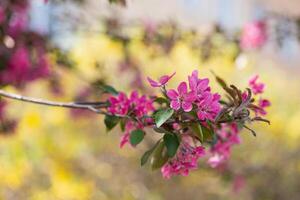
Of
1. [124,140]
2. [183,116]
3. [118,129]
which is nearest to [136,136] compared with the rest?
[124,140]

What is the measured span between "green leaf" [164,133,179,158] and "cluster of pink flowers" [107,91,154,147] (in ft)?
0.39

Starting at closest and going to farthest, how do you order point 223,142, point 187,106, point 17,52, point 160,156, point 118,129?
1. point 187,106
2. point 160,156
3. point 223,142
4. point 17,52
5. point 118,129

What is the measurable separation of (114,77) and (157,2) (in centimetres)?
293

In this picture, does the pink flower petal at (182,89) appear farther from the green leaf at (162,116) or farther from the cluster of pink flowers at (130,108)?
the cluster of pink flowers at (130,108)

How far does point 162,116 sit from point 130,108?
23cm

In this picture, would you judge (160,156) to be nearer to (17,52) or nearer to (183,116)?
(183,116)

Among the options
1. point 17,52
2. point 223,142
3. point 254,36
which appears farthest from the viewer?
point 254,36

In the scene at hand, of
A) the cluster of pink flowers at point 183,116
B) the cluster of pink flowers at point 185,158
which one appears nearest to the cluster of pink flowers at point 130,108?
the cluster of pink flowers at point 183,116

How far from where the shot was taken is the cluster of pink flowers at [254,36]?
2.79 meters

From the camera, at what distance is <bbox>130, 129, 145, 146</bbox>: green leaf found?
1284mm

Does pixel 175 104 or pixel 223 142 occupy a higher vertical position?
pixel 175 104

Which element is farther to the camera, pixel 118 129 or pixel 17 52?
pixel 118 129

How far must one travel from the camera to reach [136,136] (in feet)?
4.24

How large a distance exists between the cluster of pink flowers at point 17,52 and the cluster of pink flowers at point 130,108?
827 millimetres
